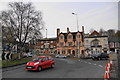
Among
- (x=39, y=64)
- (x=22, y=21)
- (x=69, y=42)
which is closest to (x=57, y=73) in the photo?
(x=39, y=64)

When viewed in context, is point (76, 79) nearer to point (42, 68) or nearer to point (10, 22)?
point (42, 68)

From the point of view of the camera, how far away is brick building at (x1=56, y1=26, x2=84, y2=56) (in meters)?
65.1

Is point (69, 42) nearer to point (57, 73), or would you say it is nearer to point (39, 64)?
point (39, 64)

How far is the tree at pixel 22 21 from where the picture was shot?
30.9 metres

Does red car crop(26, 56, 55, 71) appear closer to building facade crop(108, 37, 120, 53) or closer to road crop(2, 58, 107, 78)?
road crop(2, 58, 107, 78)

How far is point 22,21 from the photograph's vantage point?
32562mm

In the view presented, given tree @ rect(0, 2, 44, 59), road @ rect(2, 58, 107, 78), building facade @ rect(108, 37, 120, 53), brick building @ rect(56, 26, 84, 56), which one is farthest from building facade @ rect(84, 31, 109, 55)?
road @ rect(2, 58, 107, 78)

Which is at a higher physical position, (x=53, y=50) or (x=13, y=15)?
(x=13, y=15)

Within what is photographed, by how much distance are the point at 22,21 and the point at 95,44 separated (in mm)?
36908

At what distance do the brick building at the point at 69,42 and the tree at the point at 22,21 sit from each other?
109 feet

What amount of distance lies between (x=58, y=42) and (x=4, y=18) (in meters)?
41.3

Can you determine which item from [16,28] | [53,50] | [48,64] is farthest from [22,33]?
[53,50]

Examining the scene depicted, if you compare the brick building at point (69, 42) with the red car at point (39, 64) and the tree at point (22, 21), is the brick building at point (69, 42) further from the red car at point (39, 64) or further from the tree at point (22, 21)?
the red car at point (39, 64)

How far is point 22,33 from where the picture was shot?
105ft
